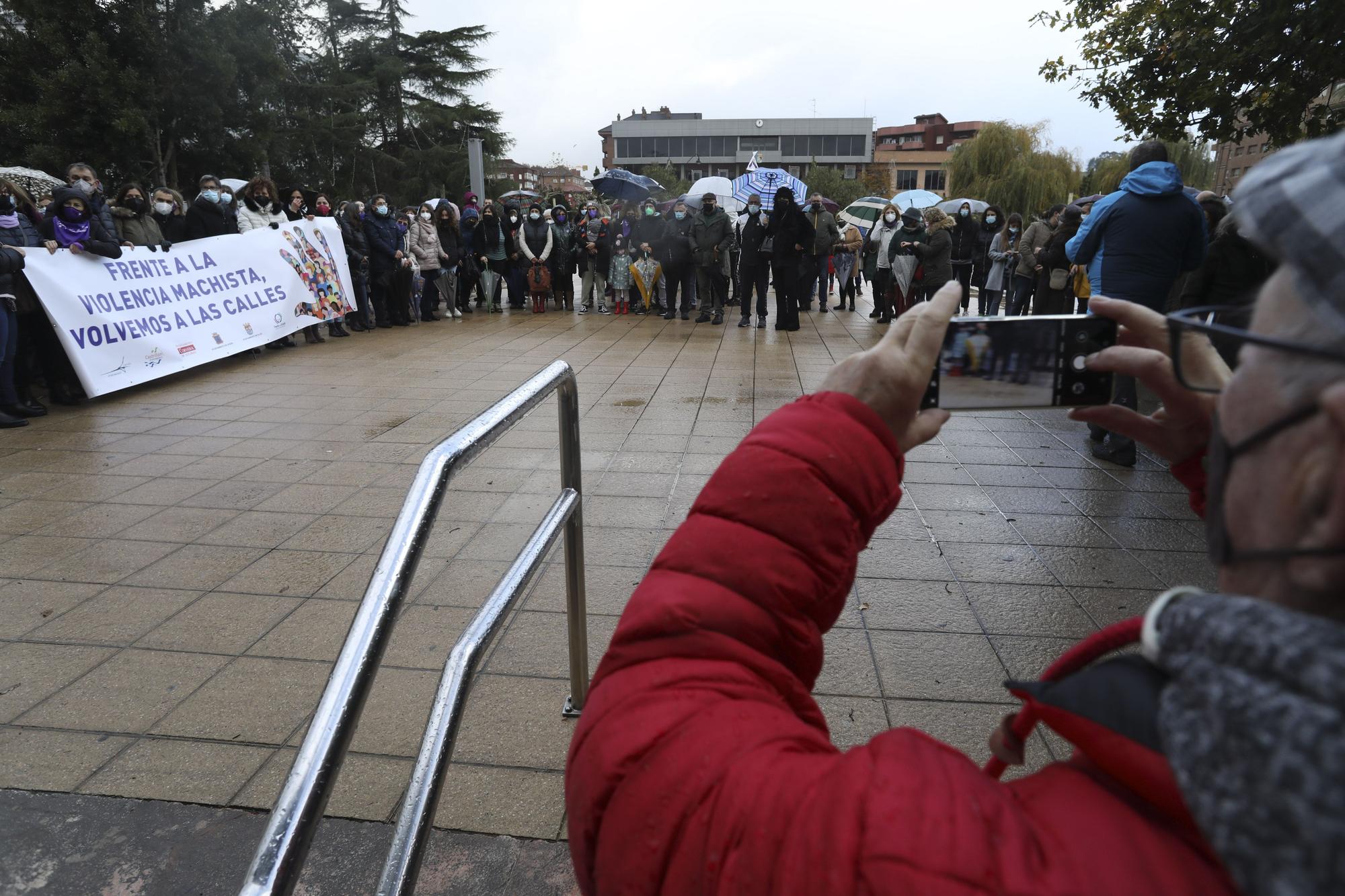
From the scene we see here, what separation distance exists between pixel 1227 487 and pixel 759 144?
107715 millimetres

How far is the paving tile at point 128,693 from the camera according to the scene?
265 centimetres

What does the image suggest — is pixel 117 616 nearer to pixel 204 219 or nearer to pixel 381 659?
pixel 381 659

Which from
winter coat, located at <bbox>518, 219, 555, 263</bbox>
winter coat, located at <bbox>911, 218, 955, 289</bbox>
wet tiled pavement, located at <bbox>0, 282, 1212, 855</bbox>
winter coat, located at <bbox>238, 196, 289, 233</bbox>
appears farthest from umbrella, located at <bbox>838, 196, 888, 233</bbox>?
wet tiled pavement, located at <bbox>0, 282, 1212, 855</bbox>

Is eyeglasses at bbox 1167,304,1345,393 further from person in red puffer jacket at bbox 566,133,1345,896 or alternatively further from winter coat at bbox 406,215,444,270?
winter coat at bbox 406,215,444,270

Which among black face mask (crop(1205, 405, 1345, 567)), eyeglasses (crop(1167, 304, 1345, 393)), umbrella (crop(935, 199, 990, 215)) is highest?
umbrella (crop(935, 199, 990, 215))

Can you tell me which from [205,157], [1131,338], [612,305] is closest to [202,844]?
[1131,338]

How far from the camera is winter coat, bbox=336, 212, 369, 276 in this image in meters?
11.5

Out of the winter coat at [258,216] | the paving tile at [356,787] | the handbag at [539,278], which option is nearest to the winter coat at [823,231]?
the handbag at [539,278]

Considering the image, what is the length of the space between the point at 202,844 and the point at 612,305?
13599 mm

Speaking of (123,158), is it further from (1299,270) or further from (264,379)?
(1299,270)

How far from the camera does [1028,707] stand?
733mm

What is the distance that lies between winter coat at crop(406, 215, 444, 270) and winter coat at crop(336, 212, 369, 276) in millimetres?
1186

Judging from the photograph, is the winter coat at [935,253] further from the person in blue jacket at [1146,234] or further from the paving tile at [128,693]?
the paving tile at [128,693]

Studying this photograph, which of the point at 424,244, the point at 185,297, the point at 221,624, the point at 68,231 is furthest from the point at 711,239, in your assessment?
the point at 221,624
